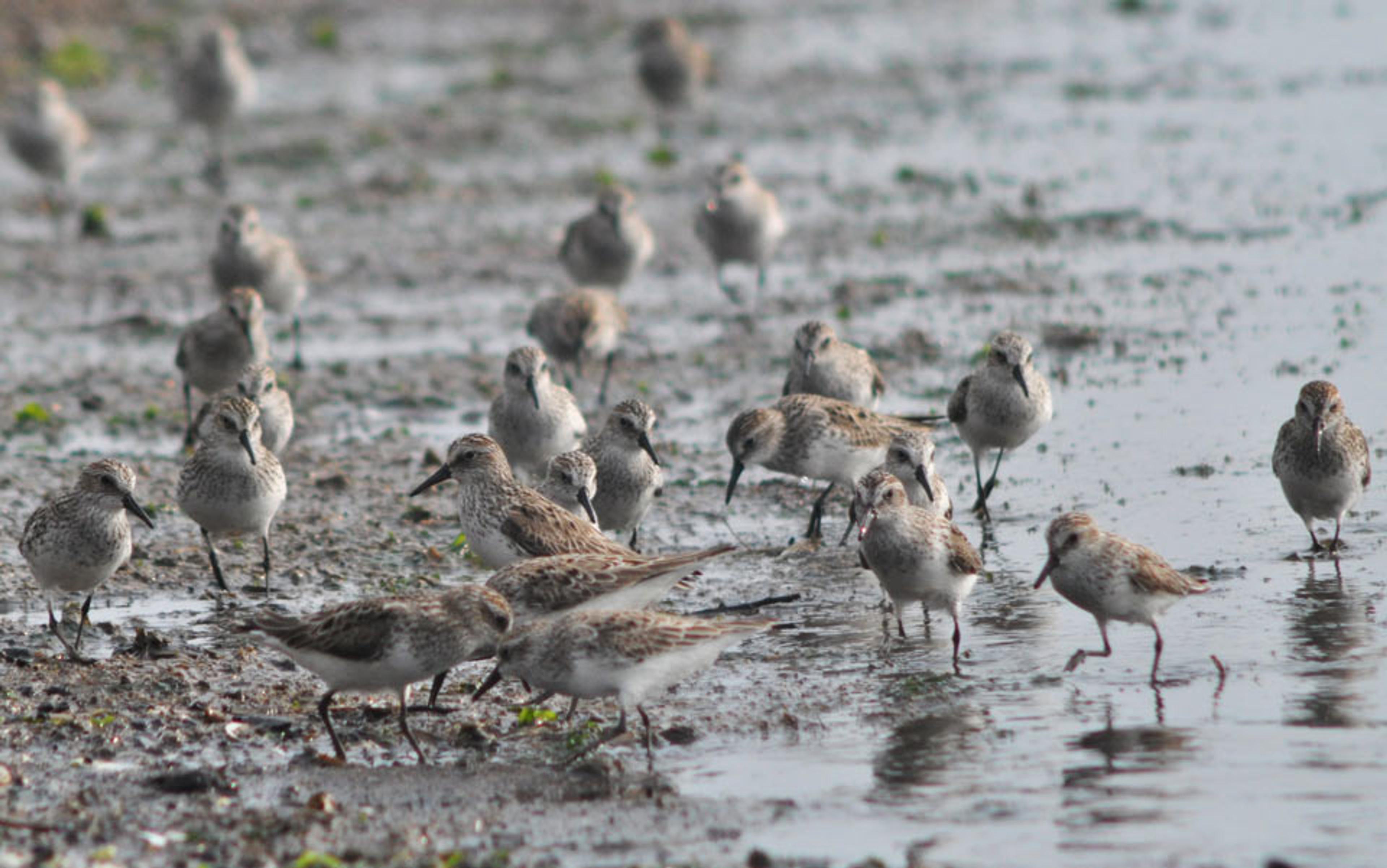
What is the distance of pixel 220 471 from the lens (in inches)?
438

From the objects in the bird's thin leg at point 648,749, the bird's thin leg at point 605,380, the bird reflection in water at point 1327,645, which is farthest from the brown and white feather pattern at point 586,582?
the bird's thin leg at point 605,380

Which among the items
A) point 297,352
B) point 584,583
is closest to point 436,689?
point 584,583

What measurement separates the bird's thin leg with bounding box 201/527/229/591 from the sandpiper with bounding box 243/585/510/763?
246 cm

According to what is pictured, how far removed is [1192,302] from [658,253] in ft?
20.2

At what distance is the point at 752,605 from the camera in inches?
398

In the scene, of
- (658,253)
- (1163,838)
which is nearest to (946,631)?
(1163,838)

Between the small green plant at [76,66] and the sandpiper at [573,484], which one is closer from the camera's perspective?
the sandpiper at [573,484]

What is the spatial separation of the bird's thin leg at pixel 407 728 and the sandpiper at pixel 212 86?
55.9 feet

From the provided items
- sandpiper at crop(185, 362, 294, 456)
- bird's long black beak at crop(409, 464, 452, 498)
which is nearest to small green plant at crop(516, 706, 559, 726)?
bird's long black beak at crop(409, 464, 452, 498)

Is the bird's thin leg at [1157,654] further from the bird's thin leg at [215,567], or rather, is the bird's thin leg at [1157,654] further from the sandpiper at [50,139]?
the sandpiper at [50,139]

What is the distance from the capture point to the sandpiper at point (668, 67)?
26.4 metres

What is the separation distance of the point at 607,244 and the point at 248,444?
24.2ft

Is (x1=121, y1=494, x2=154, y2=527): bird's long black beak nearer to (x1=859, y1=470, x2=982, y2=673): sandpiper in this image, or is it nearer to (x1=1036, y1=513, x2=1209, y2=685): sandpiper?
(x1=859, y1=470, x2=982, y2=673): sandpiper

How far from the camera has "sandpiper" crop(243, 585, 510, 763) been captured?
8453mm
